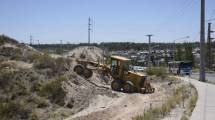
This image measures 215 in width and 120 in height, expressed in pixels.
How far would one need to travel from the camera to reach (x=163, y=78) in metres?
49.3

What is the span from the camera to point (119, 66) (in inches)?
1423

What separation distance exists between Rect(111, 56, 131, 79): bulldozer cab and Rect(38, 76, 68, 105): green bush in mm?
7408

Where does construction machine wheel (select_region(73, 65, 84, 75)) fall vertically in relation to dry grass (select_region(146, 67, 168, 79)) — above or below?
above

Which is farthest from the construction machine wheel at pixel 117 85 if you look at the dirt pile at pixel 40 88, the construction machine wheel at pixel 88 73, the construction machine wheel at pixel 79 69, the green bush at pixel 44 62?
the green bush at pixel 44 62

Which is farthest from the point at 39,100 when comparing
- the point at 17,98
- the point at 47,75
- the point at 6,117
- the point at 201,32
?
the point at 201,32

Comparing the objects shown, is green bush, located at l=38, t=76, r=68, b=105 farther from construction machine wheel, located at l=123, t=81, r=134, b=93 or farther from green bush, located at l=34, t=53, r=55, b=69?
construction machine wheel, located at l=123, t=81, r=134, b=93

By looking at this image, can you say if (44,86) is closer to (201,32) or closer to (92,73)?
(92,73)

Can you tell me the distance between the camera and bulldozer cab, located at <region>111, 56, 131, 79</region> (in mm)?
35812

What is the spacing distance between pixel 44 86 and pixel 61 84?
1.33 meters

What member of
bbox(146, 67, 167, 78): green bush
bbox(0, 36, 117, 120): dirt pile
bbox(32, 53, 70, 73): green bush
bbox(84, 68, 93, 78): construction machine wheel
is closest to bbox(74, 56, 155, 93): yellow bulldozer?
bbox(0, 36, 117, 120): dirt pile

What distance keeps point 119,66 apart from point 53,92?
28.6 ft

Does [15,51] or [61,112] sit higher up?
[15,51]

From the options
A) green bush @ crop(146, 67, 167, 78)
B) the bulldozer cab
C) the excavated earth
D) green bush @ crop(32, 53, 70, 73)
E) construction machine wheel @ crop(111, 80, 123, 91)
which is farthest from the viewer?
green bush @ crop(146, 67, 167, 78)

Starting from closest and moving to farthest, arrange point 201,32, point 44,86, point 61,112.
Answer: point 61,112 → point 44,86 → point 201,32
